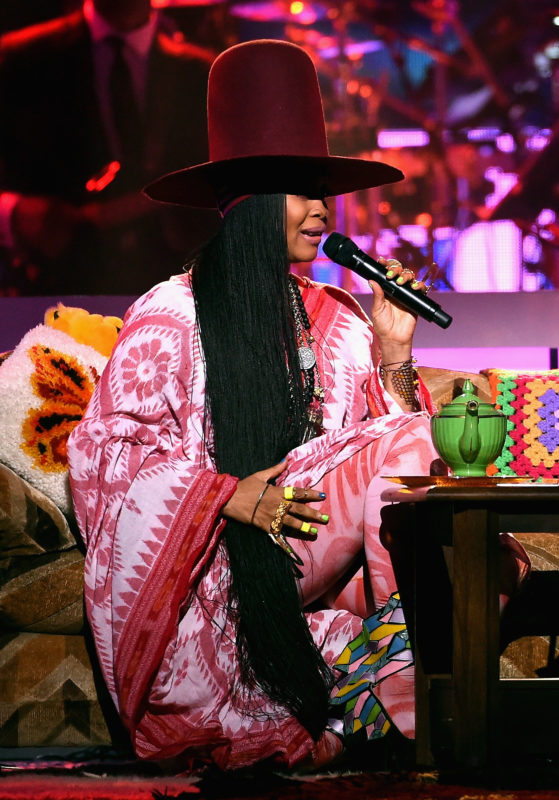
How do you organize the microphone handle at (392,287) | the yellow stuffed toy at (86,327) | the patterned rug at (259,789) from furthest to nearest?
the yellow stuffed toy at (86,327)
the microphone handle at (392,287)
the patterned rug at (259,789)

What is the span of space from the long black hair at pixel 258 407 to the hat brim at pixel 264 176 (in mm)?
40

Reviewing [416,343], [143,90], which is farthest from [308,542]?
[143,90]

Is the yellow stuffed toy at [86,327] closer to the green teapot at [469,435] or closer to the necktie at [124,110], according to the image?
the necktie at [124,110]

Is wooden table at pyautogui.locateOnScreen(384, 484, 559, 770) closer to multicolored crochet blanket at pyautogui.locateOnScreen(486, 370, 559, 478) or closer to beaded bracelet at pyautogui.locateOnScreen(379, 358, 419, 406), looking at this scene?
beaded bracelet at pyautogui.locateOnScreen(379, 358, 419, 406)

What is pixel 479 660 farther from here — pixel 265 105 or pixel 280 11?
pixel 280 11

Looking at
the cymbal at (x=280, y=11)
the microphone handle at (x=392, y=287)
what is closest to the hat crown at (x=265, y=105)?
the microphone handle at (x=392, y=287)

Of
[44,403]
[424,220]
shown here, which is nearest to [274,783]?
[44,403]

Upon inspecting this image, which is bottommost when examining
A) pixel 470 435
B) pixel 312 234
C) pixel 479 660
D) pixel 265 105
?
pixel 479 660

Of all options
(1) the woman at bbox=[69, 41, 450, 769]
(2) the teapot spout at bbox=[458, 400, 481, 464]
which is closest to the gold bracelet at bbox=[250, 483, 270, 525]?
(1) the woman at bbox=[69, 41, 450, 769]

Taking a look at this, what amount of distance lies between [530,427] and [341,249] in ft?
3.20

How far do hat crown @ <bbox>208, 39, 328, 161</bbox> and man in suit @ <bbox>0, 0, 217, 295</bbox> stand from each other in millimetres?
1288

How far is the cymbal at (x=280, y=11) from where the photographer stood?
3.17 meters

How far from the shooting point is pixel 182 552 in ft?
5.38

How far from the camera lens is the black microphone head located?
191cm
